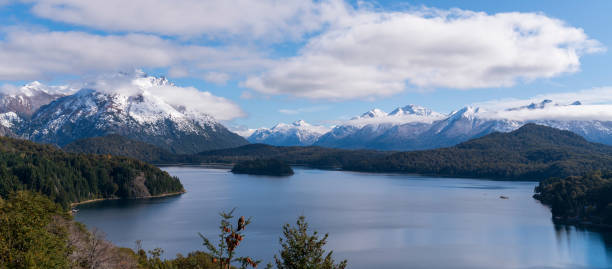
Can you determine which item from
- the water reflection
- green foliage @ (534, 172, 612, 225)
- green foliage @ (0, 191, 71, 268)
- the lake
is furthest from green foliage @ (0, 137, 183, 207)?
green foliage @ (534, 172, 612, 225)

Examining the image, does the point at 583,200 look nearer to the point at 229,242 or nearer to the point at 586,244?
the point at 586,244

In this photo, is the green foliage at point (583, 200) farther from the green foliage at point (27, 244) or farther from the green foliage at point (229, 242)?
the green foliage at point (229, 242)

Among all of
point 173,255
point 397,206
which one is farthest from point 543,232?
point 173,255

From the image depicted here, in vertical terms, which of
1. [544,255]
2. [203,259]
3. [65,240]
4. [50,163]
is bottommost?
[544,255]

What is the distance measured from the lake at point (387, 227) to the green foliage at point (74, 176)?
8.56 m

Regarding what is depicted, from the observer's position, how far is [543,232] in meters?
91.5

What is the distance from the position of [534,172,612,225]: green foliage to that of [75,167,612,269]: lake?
441cm

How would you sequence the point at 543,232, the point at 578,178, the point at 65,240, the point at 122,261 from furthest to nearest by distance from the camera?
the point at 578,178 → the point at 543,232 → the point at 122,261 → the point at 65,240

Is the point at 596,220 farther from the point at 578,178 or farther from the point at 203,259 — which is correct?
the point at 203,259

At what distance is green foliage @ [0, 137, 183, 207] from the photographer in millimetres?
123812

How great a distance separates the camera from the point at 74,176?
446 ft

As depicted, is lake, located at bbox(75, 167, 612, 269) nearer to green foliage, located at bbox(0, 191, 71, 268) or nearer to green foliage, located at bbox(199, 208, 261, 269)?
green foliage, located at bbox(0, 191, 71, 268)

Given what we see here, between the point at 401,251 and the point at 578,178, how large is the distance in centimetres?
7146

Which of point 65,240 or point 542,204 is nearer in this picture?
point 65,240
